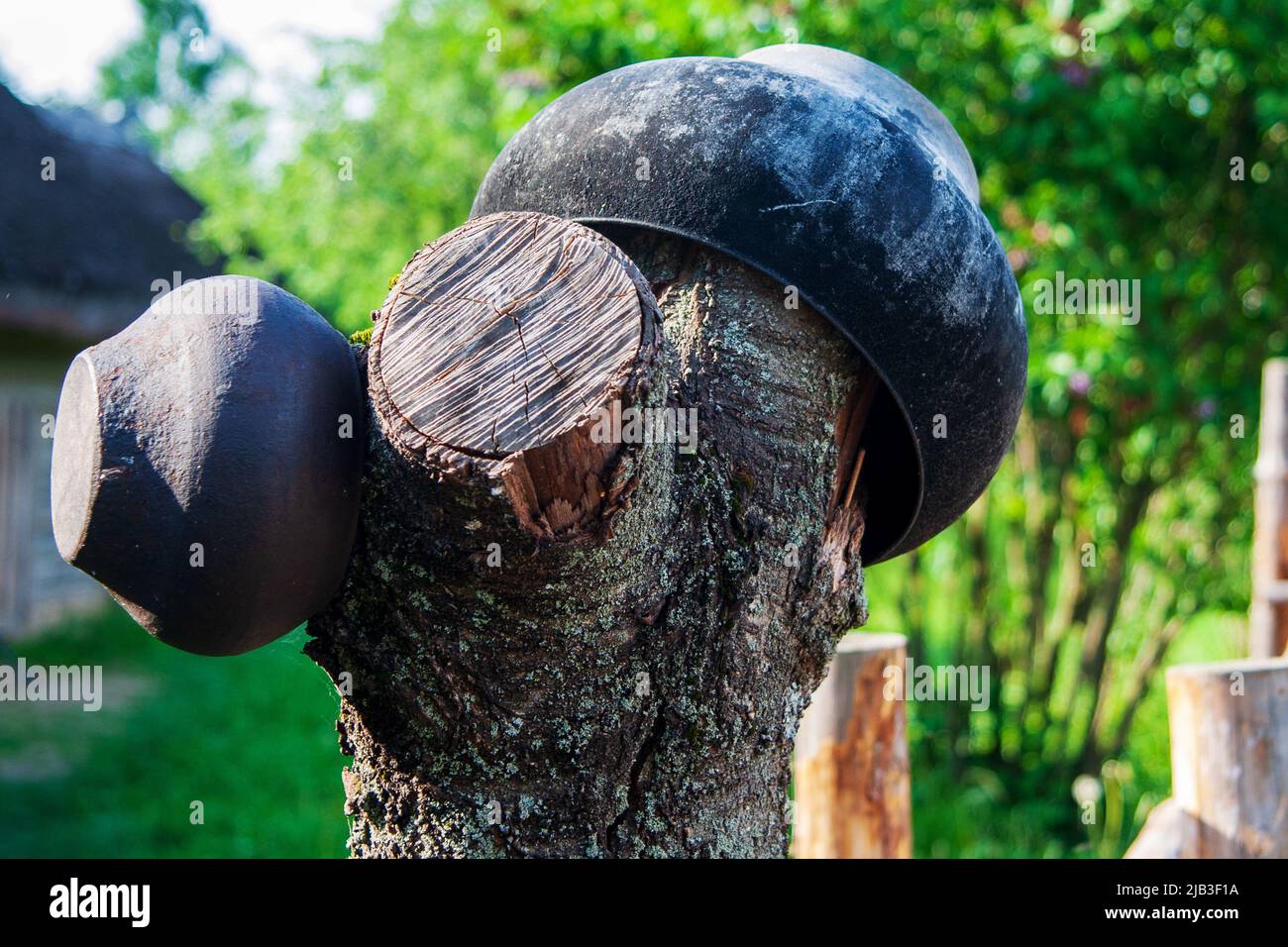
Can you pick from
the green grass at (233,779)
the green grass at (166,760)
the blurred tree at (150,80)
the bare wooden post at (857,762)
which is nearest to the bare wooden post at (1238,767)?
the bare wooden post at (857,762)

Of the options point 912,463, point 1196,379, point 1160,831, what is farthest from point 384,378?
point 1196,379

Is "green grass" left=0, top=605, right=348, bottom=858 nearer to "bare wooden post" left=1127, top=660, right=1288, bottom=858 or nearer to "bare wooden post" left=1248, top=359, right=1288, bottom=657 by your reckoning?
"bare wooden post" left=1127, top=660, right=1288, bottom=858

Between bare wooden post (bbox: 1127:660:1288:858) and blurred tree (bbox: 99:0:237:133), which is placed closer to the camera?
bare wooden post (bbox: 1127:660:1288:858)

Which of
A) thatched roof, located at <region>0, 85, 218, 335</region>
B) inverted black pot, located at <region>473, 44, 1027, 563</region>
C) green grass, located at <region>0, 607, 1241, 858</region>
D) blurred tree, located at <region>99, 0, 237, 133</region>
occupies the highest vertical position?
blurred tree, located at <region>99, 0, 237, 133</region>

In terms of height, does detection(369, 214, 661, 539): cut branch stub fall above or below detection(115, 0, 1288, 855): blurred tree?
below

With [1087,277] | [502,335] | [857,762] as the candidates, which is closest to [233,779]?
[857,762]

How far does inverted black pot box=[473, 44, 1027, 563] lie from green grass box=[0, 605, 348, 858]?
8.74 feet

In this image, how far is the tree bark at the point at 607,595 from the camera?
1.43 metres

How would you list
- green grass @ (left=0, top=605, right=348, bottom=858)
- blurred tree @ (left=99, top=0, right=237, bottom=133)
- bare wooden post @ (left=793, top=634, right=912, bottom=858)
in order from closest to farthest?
bare wooden post @ (left=793, top=634, right=912, bottom=858) → green grass @ (left=0, top=605, right=348, bottom=858) → blurred tree @ (left=99, top=0, right=237, bottom=133)

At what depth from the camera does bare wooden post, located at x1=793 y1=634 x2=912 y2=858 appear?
3086 mm

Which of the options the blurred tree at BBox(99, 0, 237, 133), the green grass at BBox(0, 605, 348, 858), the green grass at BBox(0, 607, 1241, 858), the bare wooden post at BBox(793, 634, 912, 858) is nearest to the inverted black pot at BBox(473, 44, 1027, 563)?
the bare wooden post at BBox(793, 634, 912, 858)

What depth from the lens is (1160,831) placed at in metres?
3.03

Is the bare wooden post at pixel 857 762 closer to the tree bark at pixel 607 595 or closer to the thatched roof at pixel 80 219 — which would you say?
the tree bark at pixel 607 595
